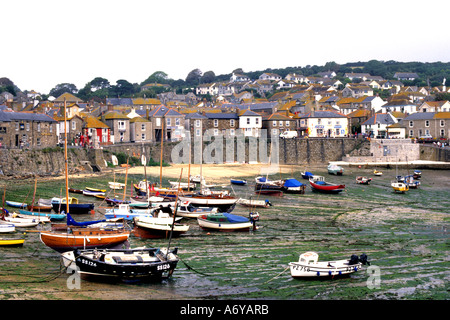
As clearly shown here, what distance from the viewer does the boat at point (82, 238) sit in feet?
79.9

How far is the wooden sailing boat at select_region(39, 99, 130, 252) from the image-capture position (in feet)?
79.9

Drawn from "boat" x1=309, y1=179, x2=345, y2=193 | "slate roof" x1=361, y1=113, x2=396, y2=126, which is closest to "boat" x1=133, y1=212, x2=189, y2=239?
"boat" x1=309, y1=179, x2=345, y2=193

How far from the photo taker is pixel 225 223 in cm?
3062

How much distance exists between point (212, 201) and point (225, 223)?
801 centimetres

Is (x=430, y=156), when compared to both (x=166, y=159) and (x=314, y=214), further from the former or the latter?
(x=314, y=214)

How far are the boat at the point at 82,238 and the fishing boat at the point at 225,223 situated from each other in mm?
5981

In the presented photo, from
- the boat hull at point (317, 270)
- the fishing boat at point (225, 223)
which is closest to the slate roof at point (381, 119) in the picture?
the fishing boat at point (225, 223)

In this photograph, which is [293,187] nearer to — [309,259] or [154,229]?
[154,229]

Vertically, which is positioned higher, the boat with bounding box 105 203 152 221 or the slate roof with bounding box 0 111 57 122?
the slate roof with bounding box 0 111 57 122

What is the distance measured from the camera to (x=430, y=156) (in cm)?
7262

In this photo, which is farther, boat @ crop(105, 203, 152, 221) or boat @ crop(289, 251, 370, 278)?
boat @ crop(105, 203, 152, 221)

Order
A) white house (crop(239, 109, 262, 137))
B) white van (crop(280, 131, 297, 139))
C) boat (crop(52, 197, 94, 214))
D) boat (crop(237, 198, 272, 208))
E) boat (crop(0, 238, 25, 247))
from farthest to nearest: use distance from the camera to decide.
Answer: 1. white house (crop(239, 109, 262, 137))
2. white van (crop(280, 131, 297, 139))
3. boat (crop(237, 198, 272, 208))
4. boat (crop(52, 197, 94, 214))
5. boat (crop(0, 238, 25, 247))

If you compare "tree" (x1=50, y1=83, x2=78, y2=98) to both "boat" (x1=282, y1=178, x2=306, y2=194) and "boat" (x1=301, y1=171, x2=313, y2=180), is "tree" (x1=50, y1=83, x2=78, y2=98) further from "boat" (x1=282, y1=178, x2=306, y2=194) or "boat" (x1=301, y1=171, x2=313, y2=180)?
"boat" (x1=282, y1=178, x2=306, y2=194)

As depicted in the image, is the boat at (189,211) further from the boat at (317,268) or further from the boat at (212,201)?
the boat at (317,268)
